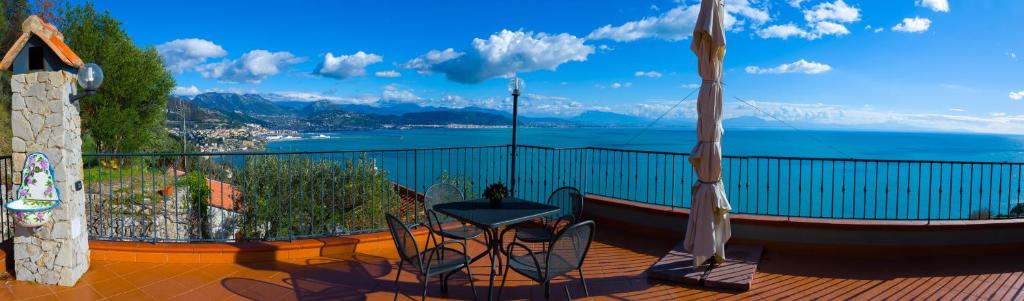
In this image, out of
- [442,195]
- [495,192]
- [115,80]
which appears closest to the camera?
[495,192]

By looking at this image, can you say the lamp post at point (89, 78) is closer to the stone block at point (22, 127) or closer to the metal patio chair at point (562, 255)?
the stone block at point (22, 127)

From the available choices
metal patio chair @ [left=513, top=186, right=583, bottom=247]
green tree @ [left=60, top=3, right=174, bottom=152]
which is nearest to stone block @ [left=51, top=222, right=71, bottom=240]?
metal patio chair @ [left=513, top=186, right=583, bottom=247]

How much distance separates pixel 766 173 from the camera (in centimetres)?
3203

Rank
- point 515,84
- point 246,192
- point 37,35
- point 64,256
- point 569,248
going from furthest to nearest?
point 246,192 → point 515,84 → point 64,256 → point 37,35 → point 569,248

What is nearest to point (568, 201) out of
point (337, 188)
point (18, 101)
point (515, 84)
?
point (515, 84)

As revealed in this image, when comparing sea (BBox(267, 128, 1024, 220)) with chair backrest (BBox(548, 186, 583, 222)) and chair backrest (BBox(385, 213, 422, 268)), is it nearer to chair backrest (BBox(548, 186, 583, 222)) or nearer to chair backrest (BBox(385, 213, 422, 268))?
chair backrest (BBox(548, 186, 583, 222))

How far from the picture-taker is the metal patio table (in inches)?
127

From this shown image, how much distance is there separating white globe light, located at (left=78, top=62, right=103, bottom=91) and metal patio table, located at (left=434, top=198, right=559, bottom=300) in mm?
2599

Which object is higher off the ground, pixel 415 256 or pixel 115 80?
pixel 115 80

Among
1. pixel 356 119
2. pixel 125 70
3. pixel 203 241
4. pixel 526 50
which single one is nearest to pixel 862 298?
pixel 203 241

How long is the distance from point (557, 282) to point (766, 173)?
32712 millimetres

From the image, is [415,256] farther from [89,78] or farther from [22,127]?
[22,127]

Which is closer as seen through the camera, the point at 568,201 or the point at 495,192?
the point at 495,192

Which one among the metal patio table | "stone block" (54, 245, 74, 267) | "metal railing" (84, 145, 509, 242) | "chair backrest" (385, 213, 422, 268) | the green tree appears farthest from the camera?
the green tree
